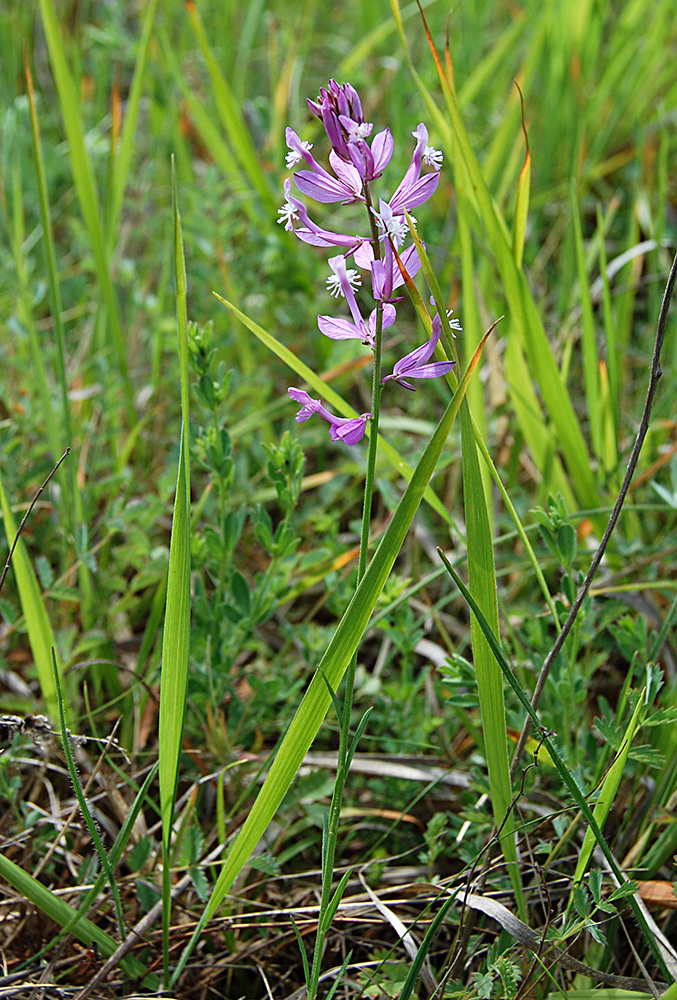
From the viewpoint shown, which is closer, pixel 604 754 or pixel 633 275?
pixel 604 754

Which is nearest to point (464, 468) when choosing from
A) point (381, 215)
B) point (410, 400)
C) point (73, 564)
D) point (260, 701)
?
point (381, 215)

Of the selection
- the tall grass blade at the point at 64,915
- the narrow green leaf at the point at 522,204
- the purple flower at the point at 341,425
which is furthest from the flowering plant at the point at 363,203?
the tall grass blade at the point at 64,915

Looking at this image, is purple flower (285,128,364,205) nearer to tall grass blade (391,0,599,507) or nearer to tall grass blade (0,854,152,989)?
tall grass blade (391,0,599,507)

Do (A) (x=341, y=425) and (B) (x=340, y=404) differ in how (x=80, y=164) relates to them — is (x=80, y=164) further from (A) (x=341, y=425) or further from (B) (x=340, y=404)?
(A) (x=341, y=425)

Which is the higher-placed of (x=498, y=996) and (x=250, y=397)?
(x=250, y=397)

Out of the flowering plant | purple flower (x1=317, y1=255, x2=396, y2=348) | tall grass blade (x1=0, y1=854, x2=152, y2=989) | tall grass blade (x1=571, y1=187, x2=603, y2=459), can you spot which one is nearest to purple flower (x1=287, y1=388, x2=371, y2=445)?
the flowering plant

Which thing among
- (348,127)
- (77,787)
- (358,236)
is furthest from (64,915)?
(348,127)

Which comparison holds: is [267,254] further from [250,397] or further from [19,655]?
[19,655]

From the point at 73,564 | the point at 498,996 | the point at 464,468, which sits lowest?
the point at 498,996
